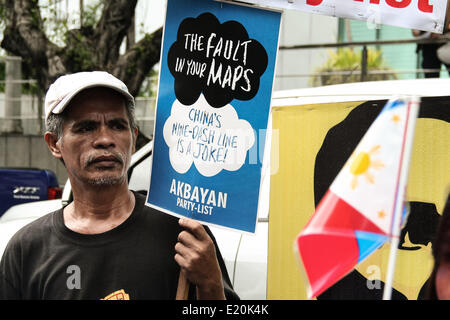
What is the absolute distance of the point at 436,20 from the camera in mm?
2346

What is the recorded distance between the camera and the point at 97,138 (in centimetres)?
205

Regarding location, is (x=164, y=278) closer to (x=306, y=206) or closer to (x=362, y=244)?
(x=362, y=244)

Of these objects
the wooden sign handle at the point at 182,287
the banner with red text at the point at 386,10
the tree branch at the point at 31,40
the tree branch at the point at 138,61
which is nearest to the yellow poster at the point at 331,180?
the banner with red text at the point at 386,10

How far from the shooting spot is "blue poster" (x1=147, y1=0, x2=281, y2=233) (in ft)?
7.13

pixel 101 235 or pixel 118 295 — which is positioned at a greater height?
pixel 101 235

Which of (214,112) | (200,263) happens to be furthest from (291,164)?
(200,263)

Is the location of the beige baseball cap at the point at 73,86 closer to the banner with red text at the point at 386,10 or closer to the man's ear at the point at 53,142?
the man's ear at the point at 53,142

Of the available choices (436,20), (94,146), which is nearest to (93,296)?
(94,146)

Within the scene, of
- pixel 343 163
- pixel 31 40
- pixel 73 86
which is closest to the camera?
pixel 73 86

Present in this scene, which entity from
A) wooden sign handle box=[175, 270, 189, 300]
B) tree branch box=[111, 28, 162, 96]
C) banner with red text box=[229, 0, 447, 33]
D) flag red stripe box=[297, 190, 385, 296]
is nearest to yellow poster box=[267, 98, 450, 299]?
banner with red text box=[229, 0, 447, 33]

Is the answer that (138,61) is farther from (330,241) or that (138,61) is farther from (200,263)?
(330,241)

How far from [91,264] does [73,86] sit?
57 centimetres

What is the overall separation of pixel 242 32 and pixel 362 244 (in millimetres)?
1076

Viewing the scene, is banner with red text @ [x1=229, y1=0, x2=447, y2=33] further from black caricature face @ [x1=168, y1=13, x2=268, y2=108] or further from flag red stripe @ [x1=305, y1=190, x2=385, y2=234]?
flag red stripe @ [x1=305, y1=190, x2=385, y2=234]
